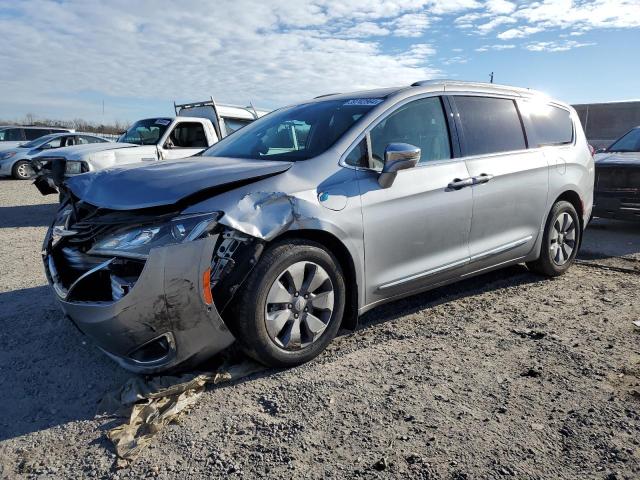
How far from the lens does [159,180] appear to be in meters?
3.12

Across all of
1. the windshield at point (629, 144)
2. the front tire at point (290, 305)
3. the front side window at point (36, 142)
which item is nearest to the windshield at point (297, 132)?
the front tire at point (290, 305)

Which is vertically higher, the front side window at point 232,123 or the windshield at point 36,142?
the front side window at point 232,123

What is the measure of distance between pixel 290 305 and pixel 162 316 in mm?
758

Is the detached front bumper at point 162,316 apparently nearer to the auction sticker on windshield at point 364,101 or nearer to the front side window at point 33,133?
the auction sticker on windshield at point 364,101

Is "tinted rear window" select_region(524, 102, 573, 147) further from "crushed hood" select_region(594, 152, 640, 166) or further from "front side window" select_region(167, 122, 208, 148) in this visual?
"front side window" select_region(167, 122, 208, 148)


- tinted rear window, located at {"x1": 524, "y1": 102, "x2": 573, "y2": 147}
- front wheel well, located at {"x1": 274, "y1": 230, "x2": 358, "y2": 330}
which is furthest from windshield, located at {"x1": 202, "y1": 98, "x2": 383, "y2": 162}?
tinted rear window, located at {"x1": 524, "y1": 102, "x2": 573, "y2": 147}

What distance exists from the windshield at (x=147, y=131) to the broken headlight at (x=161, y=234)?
7320mm

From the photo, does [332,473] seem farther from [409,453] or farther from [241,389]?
[241,389]

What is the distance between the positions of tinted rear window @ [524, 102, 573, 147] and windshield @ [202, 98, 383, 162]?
1969mm

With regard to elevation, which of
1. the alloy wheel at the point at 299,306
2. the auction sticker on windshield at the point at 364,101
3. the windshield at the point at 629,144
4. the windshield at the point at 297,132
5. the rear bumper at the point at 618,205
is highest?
the auction sticker on windshield at the point at 364,101

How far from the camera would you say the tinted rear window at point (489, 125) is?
14.2ft

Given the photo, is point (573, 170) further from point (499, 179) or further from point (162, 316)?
point (162, 316)

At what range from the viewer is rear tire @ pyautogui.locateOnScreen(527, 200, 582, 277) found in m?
5.05

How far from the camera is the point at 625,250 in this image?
6.69 meters
